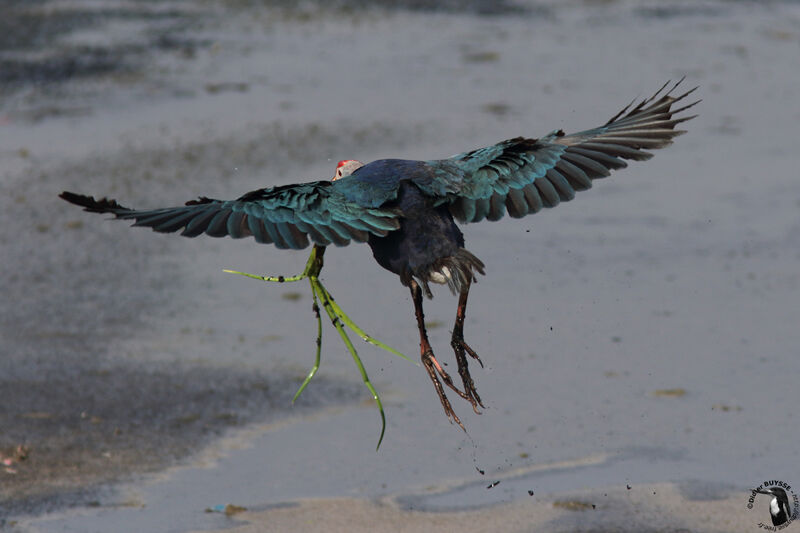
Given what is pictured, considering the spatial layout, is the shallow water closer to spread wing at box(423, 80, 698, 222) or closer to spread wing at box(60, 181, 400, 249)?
spread wing at box(423, 80, 698, 222)

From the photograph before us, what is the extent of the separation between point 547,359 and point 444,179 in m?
2.85

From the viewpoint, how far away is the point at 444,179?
4352mm

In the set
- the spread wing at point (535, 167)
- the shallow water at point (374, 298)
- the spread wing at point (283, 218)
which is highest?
the spread wing at point (283, 218)

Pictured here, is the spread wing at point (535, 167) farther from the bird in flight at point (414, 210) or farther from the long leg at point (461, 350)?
the long leg at point (461, 350)

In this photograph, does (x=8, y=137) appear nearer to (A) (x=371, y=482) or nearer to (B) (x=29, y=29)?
(B) (x=29, y=29)

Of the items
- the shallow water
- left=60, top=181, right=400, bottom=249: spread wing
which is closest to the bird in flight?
left=60, top=181, right=400, bottom=249: spread wing

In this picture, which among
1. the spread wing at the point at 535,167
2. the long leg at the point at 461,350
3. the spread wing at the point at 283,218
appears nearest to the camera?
the spread wing at the point at 283,218

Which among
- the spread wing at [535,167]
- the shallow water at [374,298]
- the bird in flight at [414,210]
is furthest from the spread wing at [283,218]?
the shallow water at [374,298]

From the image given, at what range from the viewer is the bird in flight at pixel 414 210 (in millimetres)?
4094

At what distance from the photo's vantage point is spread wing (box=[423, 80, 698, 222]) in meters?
4.38

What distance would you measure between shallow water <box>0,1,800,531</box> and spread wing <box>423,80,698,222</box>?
175cm

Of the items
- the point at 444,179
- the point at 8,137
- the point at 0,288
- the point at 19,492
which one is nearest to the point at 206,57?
the point at 8,137

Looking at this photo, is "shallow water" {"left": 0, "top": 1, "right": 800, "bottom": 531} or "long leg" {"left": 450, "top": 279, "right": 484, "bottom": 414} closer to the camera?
"long leg" {"left": 450, "top": 279, "right": 484, "bottom": 414}

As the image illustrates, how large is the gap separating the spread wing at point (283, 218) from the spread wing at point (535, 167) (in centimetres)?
29
